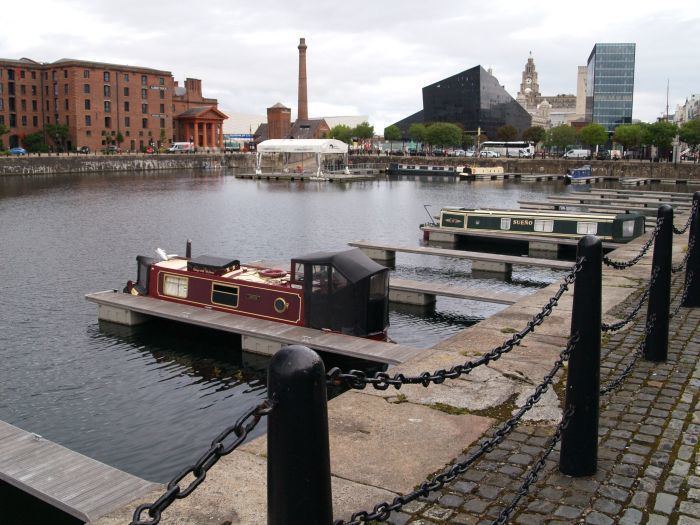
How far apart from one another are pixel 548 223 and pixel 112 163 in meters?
92.2

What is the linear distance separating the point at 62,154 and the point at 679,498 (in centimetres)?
11560

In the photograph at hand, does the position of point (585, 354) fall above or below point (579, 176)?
below

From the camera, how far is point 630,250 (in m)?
24.8

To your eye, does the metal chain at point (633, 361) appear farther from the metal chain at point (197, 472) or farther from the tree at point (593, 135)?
the tree at point (593, 135)

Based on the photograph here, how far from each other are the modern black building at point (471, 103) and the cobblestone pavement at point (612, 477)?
16976cm

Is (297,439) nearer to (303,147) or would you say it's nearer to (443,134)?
(303,147)

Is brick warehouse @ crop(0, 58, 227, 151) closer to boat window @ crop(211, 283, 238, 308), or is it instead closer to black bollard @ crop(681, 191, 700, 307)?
boat window @ crop(211, 283, 238, 308)

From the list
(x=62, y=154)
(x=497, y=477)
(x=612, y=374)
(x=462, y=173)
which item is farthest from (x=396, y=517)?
(x=62, y=154)

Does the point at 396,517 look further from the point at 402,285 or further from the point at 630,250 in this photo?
the point at 630,250

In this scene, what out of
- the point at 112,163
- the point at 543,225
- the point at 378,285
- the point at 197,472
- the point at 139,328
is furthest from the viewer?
the point at 112,163

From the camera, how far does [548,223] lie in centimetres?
3747

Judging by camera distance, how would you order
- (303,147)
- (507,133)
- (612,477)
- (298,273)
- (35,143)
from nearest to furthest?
(612,477)
(298,273)
(303,147)
(35,143)
(507,133)

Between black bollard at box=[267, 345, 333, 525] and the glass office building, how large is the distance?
206890 mm

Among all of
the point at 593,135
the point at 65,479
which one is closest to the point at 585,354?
the point at 65,479
